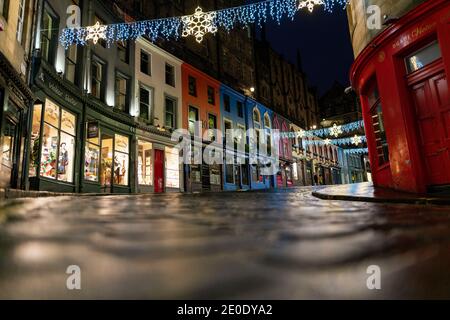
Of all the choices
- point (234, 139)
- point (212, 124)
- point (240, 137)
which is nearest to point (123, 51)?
point (212, 124)

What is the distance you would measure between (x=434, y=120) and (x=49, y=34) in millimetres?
14539

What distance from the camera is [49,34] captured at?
44.4ft

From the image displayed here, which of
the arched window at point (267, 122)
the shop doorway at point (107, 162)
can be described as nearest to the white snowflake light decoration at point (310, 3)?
the shop doorway at point (107, 162)

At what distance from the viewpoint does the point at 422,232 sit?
226 cm

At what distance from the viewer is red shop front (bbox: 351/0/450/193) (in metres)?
7.64

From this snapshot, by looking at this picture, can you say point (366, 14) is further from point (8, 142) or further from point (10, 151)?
point (10, 151)

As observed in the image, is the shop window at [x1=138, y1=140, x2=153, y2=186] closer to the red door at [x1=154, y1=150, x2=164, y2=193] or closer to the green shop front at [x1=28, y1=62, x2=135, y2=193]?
the red door at [x1=154, y1=150, x2=164, y2=193]

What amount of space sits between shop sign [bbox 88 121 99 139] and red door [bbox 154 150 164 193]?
525cm

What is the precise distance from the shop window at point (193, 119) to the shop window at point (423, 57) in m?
16.0

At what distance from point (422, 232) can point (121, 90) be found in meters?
18.5

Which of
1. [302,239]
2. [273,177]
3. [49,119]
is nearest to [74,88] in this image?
[49,119]

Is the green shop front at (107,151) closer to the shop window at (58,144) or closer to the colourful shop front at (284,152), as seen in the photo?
the shop window at (58,144)

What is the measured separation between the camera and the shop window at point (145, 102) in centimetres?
1953
